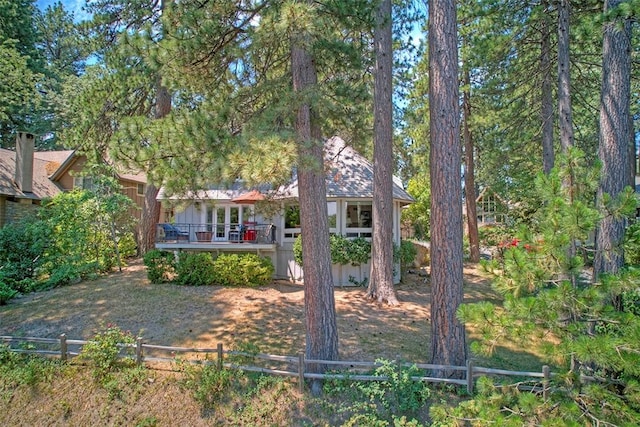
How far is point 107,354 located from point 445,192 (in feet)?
20.0

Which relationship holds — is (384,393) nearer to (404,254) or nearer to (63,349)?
(63,349)

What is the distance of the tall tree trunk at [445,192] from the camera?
5.31 m

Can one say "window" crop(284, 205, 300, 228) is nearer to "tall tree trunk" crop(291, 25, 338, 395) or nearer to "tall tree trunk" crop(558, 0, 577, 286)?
"tall tree trunk" crop(291, 25, 338, 395)

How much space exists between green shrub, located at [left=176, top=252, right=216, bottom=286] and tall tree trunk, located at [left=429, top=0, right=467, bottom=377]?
742cm

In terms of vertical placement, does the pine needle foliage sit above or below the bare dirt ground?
above

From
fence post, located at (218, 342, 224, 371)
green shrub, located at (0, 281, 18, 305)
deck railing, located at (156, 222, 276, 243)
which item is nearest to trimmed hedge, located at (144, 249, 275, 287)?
deck railing, located at (156, 222, 276, 243)

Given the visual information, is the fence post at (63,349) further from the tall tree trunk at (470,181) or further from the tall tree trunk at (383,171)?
the tall tree trunk at (470,181)

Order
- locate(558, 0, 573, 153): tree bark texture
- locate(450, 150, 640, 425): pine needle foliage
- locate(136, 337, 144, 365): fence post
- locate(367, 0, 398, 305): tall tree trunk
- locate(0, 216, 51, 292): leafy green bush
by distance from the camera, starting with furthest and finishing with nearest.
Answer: locate(0, 216, 51, 292): leafy green bush, locate(367, 0, 398, 305): tall tree trunk, locate(558, 0, 573, 153): tree bark texture, locate(136, 337, 144, 365): fence post, locate(450, 150, 640, 425): pine needle foliage

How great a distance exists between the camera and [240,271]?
36.3 ft

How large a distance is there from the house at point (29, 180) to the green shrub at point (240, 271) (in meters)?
5.27

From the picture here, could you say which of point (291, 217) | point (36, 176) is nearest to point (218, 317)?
point (291, 217)

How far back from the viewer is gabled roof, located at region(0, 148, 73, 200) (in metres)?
15.6

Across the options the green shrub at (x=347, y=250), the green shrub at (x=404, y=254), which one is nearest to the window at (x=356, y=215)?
the green shrub at (x=347, y=250)

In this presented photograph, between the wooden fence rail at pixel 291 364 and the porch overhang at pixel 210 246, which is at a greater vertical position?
the porch overhang at pixel 210 246
